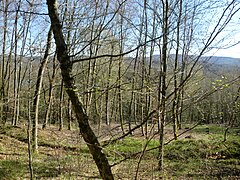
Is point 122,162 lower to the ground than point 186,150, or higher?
higher

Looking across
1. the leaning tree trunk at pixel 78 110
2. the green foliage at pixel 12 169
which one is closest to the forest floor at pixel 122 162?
the green foliage at pixel 12 169

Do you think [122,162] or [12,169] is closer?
[12,169]

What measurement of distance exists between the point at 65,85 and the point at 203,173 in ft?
26.6

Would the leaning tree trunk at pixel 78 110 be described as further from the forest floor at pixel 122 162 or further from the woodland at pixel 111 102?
the forest floor at pixel 122 162

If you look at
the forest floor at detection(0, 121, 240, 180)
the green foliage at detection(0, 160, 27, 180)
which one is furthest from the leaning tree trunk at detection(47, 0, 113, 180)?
the green foliage at detection(0, 160, 27, 180)

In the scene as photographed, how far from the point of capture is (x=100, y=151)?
210cm

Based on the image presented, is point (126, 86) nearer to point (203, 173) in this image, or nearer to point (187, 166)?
point (203, 173)

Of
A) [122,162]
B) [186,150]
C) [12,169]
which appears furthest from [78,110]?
[186,150]

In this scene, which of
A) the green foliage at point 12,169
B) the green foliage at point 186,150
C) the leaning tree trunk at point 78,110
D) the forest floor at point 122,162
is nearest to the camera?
the leaning tree trunk at point 78,110

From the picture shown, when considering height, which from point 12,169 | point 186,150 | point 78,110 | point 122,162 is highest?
point 78,110

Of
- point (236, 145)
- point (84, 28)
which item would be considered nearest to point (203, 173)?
point (236, 145)

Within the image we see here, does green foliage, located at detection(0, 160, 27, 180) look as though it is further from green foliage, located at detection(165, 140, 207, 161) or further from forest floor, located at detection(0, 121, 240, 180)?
green foliage, located at detection(165, 140, 207, 161)

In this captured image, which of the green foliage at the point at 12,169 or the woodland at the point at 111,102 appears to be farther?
the green foliage at the point at 12,169

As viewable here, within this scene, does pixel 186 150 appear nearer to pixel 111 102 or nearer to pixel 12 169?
pixel 111 102
